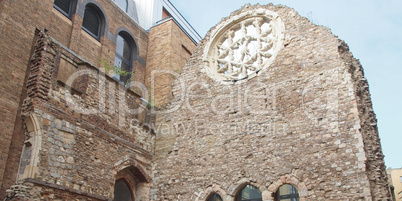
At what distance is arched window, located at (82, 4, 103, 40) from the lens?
14203 millimetres

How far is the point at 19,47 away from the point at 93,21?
15.3ft

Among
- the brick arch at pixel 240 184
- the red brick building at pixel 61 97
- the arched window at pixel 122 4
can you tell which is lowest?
the brick arch at pixel 240 184

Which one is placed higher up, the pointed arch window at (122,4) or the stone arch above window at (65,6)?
the pointed arch window at (122,4)

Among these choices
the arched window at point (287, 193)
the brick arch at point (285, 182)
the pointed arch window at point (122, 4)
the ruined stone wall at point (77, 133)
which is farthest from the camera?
the pointed arch window at point (122, 4)

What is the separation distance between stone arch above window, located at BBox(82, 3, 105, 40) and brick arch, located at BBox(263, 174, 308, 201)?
898cm

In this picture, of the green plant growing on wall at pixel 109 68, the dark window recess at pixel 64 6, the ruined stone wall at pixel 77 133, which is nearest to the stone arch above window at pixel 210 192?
the ruined stone wall at pixel 77 133

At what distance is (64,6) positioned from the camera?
13344 mm

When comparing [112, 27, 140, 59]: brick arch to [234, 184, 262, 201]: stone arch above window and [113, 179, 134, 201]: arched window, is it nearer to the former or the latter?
[113, 179, 134, 201]: arched window

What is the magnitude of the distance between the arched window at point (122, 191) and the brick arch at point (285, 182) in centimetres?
406

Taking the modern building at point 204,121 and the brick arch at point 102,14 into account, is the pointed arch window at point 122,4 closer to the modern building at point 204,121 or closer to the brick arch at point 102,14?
the brick arch at point 102,14

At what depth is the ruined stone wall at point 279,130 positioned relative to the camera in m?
8.60

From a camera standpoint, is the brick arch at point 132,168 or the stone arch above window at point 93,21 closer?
the brick arch at point 132,168

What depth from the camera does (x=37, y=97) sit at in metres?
8.52

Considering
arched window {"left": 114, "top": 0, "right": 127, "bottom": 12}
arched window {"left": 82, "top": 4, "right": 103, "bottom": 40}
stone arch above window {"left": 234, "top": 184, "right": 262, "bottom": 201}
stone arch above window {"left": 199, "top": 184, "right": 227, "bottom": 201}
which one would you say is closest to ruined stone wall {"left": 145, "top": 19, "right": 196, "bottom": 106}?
arched window {"left": 114, "top": 0, "right": 127, "bottom": 12}
